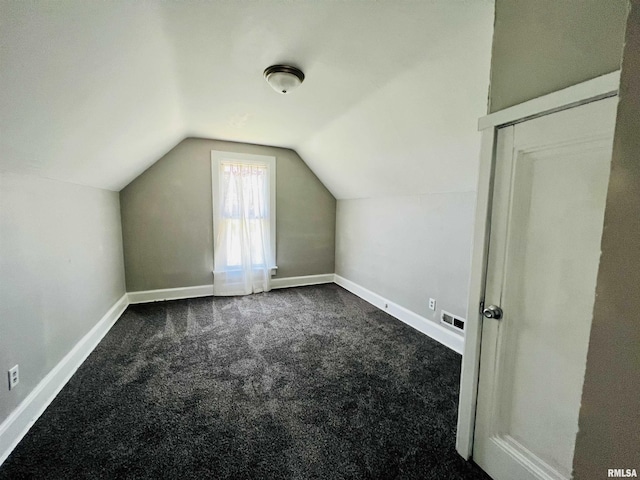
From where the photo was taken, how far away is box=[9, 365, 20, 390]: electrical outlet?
1.50 metres

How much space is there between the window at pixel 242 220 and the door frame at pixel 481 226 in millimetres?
3222

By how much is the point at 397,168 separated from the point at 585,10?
1.92 m

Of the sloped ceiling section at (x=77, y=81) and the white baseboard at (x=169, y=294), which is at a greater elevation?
the sloped ceiling section at (x=77, y=81)

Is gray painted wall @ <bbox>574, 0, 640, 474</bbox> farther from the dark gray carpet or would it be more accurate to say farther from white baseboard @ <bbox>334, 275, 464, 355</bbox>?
white baseboard @ <bbox>334, 275, 464, 355</bbox>

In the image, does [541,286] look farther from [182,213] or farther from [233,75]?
[182,213]

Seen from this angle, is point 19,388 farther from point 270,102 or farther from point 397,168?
point 397,168

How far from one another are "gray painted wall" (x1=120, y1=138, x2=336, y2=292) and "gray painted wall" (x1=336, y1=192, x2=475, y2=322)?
Result: 3.39 feet

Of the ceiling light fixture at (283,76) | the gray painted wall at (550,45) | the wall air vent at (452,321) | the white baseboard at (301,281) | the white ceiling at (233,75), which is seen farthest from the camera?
the white baseboard at (301,281)

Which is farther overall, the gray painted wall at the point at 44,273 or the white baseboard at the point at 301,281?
the white baseboard at the point at 301,281

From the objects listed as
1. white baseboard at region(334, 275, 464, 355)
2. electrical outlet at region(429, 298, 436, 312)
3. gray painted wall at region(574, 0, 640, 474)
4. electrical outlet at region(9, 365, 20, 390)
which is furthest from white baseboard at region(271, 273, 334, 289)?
gray painted wall at region(574, 0, 640, 474)

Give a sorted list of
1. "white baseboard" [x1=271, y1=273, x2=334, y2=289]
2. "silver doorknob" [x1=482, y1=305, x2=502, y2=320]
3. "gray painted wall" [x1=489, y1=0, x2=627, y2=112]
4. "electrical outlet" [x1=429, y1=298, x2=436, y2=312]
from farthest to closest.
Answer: "white baseboard" [x1=271, y1=273, x2=334, y2=289] < "electrical outlet" [x1=429, y1=298, x2=436, y2=312] < "silver doorknob" [x1=482, y1=305, x2=502, y2=320] < "gray painted wall" [x1=489, y1=0, x2=627, y2=112]

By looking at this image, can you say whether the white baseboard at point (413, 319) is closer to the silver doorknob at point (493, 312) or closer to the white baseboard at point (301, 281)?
the white baseboard at point (301, 281)

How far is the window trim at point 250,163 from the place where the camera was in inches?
151

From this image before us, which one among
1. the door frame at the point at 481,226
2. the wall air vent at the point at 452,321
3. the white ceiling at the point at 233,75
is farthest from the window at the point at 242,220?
the door frame at the point at 481,226
